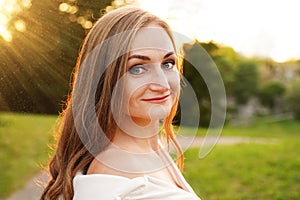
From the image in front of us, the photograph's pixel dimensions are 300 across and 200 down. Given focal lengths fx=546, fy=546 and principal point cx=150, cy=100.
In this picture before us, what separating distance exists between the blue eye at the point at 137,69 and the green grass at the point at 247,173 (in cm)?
385

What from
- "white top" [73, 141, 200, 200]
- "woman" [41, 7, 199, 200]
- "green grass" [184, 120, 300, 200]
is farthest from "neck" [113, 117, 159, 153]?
"green grass" [184, 120, 300, 200]

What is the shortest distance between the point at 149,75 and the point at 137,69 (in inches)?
1.2

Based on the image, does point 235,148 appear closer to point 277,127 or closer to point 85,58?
point 85,58

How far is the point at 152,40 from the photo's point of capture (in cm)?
127

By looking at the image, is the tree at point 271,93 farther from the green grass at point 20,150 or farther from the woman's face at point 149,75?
the woman's face at point 149,75

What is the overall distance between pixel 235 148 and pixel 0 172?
3493mm

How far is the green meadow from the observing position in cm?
552

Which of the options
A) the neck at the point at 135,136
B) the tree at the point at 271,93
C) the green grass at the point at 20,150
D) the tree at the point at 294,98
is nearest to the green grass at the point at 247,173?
the green grass at the point at 20,150

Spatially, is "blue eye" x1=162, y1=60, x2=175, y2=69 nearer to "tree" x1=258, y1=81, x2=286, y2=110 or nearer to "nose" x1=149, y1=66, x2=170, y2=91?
"nose" x1=149, y1=66, x2=170, y2=91

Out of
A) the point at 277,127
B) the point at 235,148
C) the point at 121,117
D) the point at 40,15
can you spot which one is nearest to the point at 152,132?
the point at 121,117

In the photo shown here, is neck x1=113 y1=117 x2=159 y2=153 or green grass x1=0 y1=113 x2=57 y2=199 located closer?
neck x1=113 y1=117 x2=159 y2=153

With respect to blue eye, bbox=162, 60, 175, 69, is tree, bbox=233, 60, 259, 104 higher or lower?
lower

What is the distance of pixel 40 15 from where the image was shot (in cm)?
262

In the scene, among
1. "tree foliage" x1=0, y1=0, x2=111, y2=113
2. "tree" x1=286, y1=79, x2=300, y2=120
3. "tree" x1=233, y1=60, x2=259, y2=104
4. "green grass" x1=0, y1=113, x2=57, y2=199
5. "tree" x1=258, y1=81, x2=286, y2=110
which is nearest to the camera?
"tree foliage" x1=0, y1=0, x2=111, y2=113
